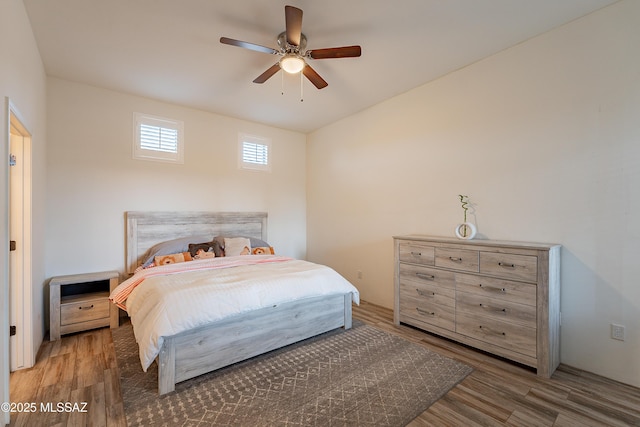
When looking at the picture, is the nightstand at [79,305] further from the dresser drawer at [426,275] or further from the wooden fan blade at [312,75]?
the dresser drawer at [426,275]

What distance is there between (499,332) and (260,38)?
3.51 metres

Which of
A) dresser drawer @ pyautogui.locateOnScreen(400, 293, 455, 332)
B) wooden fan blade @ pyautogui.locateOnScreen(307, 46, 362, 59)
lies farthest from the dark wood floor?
wooden fan blade @ pyautogui.locateOnScreen(307, 46, 362, 59)

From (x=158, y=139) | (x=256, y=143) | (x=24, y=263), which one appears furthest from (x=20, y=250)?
(x=256, y=143)

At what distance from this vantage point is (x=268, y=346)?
8.56 ft

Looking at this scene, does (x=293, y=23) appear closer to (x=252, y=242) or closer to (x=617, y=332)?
(x=252, y=242)

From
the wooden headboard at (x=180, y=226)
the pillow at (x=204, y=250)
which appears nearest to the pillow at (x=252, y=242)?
the pillow at (x=204, y=250)

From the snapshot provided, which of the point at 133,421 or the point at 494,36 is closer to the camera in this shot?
Answer: the point at 133,421

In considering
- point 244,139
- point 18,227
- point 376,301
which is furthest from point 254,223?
point 18,227

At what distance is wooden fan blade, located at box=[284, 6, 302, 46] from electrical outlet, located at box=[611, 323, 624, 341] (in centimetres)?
341

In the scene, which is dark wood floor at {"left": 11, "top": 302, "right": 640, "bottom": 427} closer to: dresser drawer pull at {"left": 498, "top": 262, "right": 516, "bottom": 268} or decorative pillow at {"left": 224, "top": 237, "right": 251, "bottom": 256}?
dresser drawer pull at {"left": 498, "top": 262, "right": 516, "bottom": 268}

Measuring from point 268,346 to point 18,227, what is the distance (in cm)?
243

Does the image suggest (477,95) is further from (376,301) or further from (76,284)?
(76,284)

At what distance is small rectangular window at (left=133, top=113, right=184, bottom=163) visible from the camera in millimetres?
3824

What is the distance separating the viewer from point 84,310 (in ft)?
10.1
